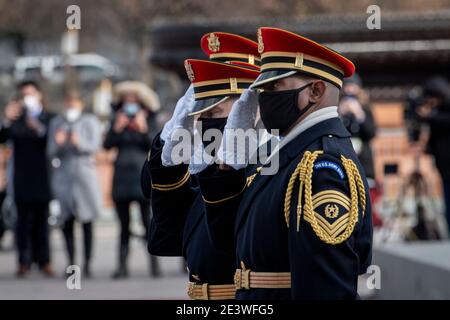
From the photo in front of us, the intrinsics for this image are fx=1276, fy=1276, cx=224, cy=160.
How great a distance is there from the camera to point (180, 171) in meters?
5.25

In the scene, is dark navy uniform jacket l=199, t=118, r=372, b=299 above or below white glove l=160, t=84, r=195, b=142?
below

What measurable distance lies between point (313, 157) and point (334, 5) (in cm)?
2665

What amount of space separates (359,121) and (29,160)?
135 inches

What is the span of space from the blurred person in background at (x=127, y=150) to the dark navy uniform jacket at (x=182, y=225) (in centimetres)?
646

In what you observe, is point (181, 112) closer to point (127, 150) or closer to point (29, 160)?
point (127, 150)

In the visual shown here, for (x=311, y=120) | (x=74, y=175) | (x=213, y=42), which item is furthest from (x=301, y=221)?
(x=74, y=175)

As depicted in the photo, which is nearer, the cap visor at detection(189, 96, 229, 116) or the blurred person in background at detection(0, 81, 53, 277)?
the cap visor at detection(189, 96, 229, 116)

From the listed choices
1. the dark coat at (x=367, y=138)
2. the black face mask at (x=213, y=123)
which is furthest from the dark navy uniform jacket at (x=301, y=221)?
the dark coat at (x=367, y=138)

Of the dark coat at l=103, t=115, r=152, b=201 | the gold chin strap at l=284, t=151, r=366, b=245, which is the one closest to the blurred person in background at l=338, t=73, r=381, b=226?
the dark coat at l=103, t=115, r=152, b=201

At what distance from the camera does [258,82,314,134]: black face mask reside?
4.39 m

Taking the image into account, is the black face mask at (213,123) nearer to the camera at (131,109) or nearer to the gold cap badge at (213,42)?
the gold cap badge at (213,42)

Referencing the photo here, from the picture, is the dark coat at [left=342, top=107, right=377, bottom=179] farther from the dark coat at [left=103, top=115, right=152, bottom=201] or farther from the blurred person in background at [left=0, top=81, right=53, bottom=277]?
the blurred person in background at [left=0, top=81, right=53, bottom=277]

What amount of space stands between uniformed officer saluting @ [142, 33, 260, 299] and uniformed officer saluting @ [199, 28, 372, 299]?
48 cm

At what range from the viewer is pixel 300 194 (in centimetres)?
424
